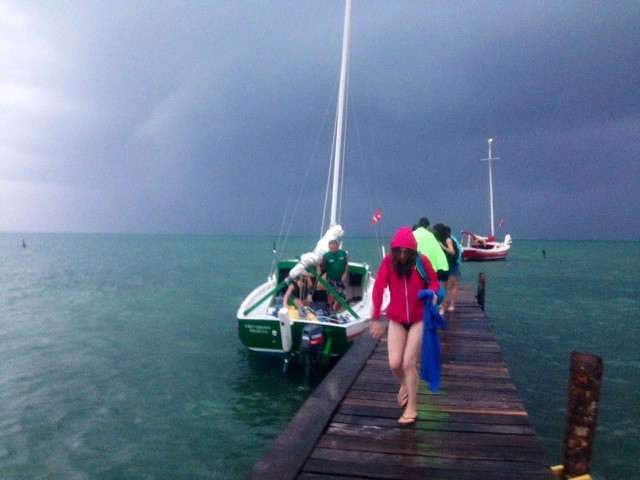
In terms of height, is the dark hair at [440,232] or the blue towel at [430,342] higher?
the dark hair at [440,232]

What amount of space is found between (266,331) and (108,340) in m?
9.69

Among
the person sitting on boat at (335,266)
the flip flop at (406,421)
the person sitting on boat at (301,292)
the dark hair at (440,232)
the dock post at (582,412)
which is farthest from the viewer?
the person sitting on boat at (301,292)

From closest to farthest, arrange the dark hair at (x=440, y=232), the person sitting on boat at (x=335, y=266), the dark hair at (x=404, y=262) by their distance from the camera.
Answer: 1. the dark hair at (x=404, y=262)
2. the dark hair at (x=440, y=232)
3. the person sitting on boat at (x=335, y=266)

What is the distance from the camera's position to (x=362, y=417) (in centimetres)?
513

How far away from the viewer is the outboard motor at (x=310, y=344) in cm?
933

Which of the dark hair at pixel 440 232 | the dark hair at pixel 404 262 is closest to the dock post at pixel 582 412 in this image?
the dark hair at pixel 404 262

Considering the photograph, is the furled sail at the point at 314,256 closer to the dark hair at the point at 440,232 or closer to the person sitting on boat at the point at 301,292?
the person sitting on boat at the point at 301,292

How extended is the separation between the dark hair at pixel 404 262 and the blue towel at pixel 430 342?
0.92ft

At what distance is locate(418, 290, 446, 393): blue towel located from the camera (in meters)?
4.80

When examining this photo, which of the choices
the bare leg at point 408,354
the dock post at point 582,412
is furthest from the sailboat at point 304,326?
the dock post at point 582,412

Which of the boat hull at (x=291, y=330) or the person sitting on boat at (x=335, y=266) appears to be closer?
the boat hull at (x=291, y=330)

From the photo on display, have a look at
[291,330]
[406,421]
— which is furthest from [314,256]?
[406,421]

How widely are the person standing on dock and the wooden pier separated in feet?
1.50

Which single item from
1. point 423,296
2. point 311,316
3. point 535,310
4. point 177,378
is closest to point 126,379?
point 177,378
